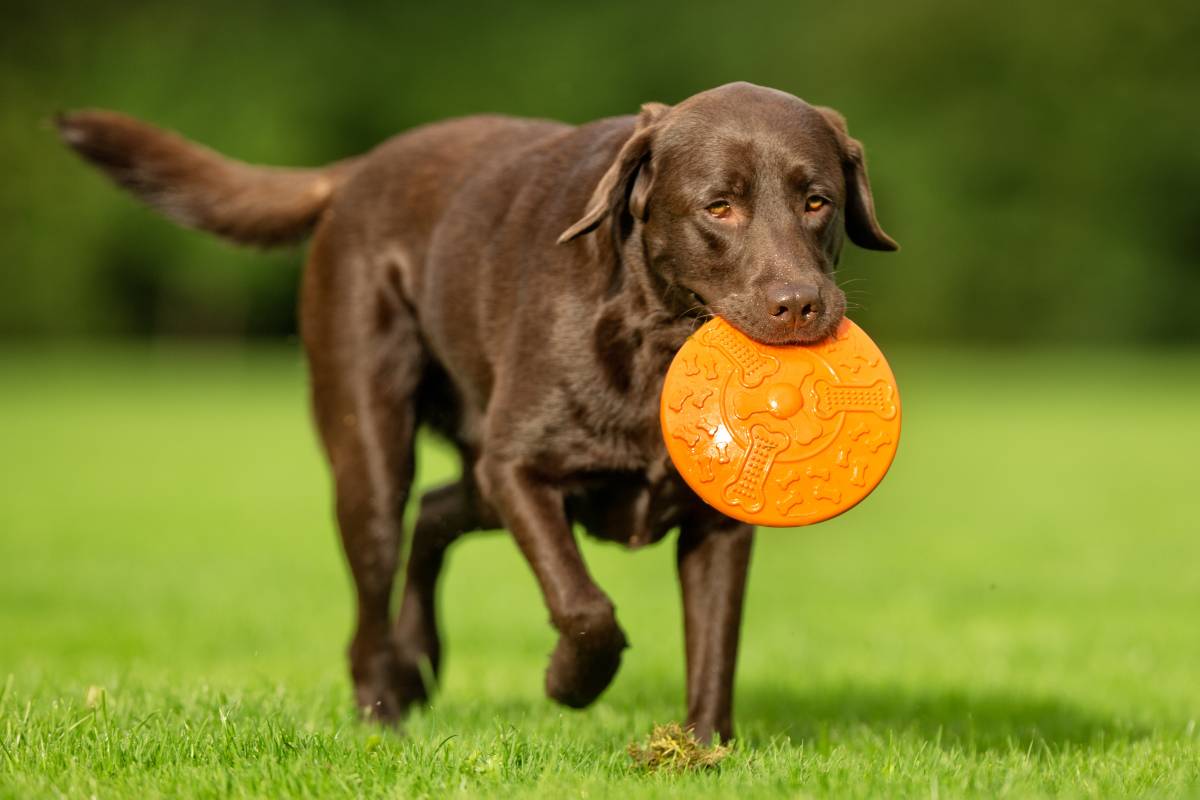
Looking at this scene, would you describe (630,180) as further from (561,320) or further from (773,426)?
(773,426)

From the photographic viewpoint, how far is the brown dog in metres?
4.02

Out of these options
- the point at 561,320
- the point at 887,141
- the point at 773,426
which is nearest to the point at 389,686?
the point at 561,320

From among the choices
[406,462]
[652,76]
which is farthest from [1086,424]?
[652,76]

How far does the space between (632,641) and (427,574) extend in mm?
1522

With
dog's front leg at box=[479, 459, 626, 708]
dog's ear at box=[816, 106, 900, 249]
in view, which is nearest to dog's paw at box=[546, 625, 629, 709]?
dog's front leg at box=[479, 459, 626, 708]

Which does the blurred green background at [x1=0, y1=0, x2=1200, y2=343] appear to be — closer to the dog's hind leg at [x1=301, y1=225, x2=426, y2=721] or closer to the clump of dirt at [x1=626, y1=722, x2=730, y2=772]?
the dog's hind leg at [x1=301, y1=225, x2=426, y2=721]

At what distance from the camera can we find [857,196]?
4379 mm

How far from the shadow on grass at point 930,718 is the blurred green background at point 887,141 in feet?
112

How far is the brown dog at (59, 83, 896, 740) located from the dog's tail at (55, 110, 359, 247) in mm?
120

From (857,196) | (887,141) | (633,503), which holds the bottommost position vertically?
(887,141)

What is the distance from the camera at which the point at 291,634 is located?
24.3 ft

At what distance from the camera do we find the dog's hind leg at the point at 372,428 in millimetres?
5266

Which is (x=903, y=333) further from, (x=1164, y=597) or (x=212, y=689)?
(x=212, y=689)

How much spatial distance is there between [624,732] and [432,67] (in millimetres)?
46927
